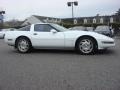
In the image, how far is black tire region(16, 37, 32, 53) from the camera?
865 centimetres

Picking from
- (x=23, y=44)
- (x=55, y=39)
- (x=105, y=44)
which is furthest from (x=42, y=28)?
(x=105, y=44)

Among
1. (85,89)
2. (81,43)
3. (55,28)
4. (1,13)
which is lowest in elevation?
(85,89)


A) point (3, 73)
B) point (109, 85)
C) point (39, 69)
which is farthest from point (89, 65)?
point (3, 73)

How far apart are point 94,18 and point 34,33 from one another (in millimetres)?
76150

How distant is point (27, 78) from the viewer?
4.63 m

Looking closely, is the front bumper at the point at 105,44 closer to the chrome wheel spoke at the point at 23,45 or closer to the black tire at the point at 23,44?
the black tire at the point at 23,44

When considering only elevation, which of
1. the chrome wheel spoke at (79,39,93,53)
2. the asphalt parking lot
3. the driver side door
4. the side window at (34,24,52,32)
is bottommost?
the asphalt parking lot

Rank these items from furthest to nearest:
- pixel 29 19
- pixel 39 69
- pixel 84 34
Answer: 1. pixel 29 19
2. pixel 84 34
3. pixel 39 69

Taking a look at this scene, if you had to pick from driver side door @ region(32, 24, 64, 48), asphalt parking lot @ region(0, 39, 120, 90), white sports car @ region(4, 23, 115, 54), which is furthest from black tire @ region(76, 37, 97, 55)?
asphalt parking lot @ region(0, 39, 120, 90)

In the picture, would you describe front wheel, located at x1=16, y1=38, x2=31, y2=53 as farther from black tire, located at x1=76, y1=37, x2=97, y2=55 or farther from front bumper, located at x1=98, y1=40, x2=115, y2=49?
front bumper, located at x1=98, y1=40, x2=115, y2=49

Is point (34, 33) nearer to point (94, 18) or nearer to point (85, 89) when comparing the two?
point (85, 89)

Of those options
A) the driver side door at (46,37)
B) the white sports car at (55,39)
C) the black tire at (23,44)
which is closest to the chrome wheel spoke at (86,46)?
the white sports car at (55,39)

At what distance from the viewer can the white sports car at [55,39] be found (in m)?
7.75

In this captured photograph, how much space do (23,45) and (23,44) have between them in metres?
0.04
